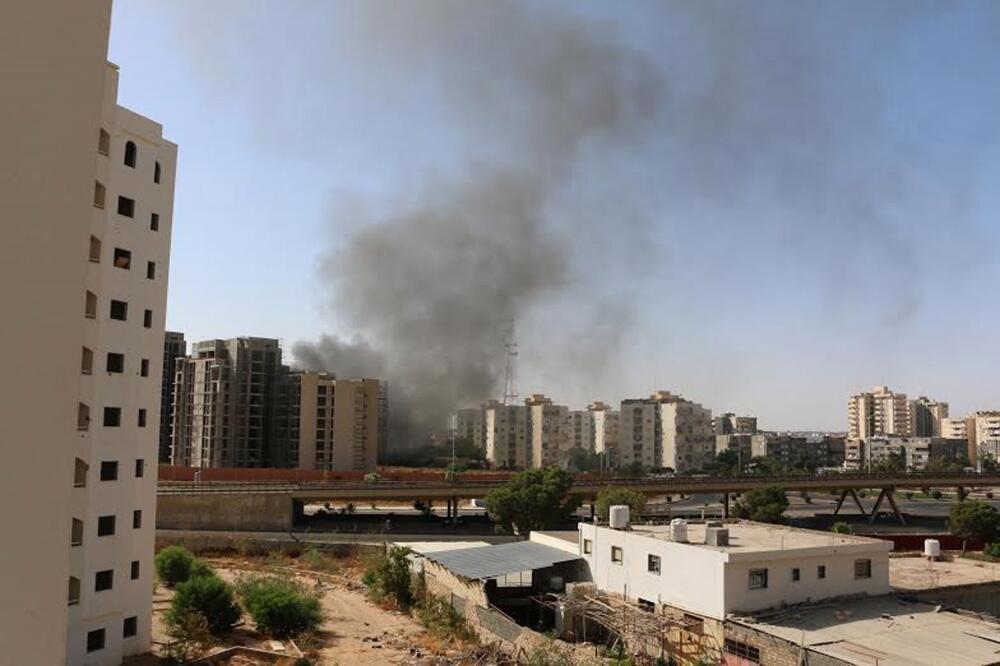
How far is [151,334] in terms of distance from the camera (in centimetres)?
2462

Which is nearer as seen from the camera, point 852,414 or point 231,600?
point 231,600

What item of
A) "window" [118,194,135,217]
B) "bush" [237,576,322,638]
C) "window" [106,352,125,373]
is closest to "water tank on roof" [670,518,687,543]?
"bush" [237,576,322,638]

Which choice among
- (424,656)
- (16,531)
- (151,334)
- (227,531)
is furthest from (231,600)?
(16,531)

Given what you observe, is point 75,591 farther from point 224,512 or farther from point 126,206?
point 224,512

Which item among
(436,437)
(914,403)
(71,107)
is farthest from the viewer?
(914,403)

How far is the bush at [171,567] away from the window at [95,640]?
11148 mm

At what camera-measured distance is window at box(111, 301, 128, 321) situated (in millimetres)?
23453

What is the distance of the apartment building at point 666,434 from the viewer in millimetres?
115125

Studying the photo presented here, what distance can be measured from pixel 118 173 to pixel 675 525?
69.6 ft

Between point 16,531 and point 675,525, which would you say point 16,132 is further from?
point 675,525

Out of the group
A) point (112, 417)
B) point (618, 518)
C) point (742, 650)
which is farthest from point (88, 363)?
point (742, 650)

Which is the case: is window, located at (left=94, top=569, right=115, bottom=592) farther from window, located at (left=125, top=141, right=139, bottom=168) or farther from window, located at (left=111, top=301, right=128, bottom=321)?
window, located at (left=125, top=141, right=139, bottom=168)

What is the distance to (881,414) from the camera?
180 m

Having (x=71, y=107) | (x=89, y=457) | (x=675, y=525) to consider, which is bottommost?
(x=675, y=525)
